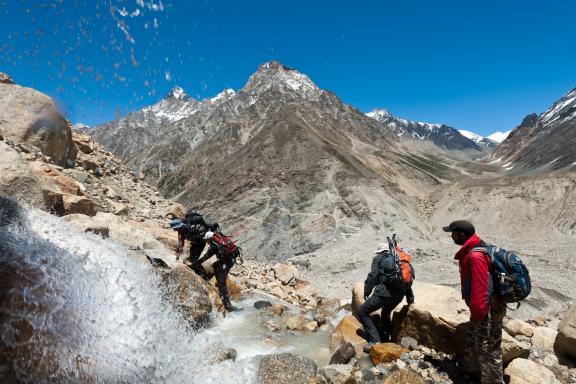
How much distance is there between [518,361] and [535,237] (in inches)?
1387

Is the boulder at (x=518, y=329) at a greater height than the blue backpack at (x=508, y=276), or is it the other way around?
the blue backpack at (x=508, y=276)

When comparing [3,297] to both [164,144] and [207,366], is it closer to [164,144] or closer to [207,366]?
[207,366]

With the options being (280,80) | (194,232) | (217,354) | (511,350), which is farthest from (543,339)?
(280,80)

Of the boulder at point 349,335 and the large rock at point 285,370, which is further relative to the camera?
the boulder at point 349,335

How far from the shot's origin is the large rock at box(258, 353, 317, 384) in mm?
5914

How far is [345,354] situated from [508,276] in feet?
9.77

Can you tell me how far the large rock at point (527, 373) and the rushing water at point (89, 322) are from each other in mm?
3295

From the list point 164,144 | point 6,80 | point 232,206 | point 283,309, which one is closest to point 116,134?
point 164,144

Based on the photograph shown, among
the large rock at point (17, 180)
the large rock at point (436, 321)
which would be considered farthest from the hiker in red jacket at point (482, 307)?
the large rock at point (17, 180)

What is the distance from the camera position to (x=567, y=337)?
6.26 m

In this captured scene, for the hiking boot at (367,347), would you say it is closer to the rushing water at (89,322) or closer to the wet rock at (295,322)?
the rushing water at (89,322)

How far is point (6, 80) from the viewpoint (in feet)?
57.2

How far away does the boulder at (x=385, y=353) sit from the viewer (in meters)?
6.22

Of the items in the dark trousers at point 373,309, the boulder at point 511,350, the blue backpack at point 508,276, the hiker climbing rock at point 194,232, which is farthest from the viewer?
the hiker climbing rock at point 194,232
